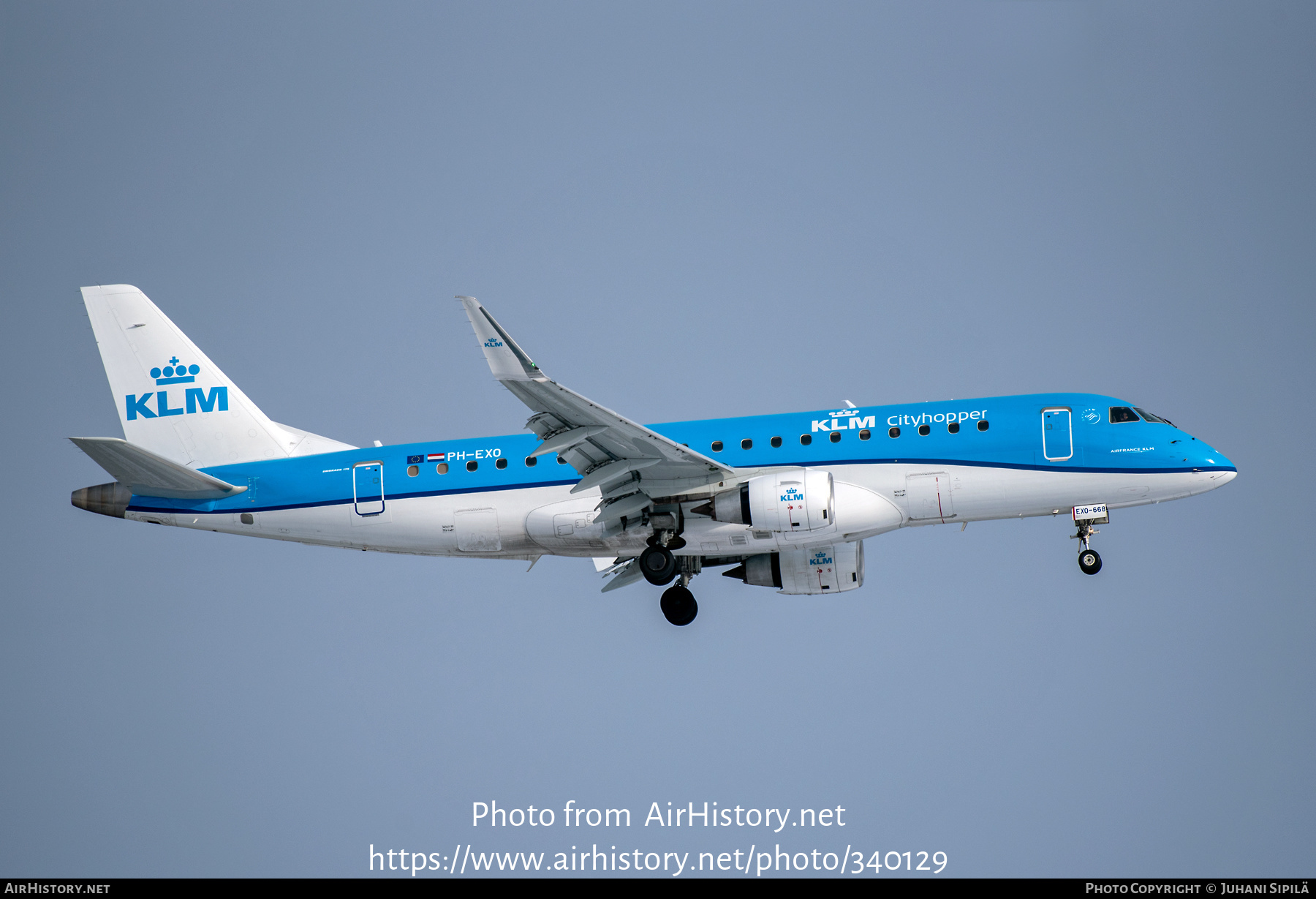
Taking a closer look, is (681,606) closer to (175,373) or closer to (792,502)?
(792,502)

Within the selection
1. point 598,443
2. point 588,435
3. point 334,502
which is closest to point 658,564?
point 598,443

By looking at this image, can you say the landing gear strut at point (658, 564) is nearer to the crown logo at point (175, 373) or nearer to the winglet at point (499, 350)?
the winglet at point (499, 350)

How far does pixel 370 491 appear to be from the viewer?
114 ft

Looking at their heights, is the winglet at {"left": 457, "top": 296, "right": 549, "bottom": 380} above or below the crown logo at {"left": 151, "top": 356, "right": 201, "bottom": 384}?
below

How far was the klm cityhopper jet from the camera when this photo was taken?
3186 cm

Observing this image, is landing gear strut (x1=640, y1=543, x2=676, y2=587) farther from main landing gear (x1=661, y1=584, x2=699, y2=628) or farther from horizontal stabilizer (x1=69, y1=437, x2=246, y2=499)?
horizontal stabilizer (x1=69, y1=437, x2=246, y2=499)

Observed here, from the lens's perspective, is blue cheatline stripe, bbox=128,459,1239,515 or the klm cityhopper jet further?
blue cheatline stripe, bbox=128,459,1239,515

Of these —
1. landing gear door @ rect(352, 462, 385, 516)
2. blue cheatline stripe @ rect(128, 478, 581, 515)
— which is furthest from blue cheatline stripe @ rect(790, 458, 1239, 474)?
landing gear door @ rect(352, 462, 385, 516)

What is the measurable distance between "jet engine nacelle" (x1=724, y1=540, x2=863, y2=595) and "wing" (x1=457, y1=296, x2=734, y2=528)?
16.5 ft

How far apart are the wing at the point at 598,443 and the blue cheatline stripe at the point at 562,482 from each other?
184 centimetres

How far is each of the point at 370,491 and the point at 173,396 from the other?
7.25 metres

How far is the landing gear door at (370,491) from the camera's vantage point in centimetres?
3456
